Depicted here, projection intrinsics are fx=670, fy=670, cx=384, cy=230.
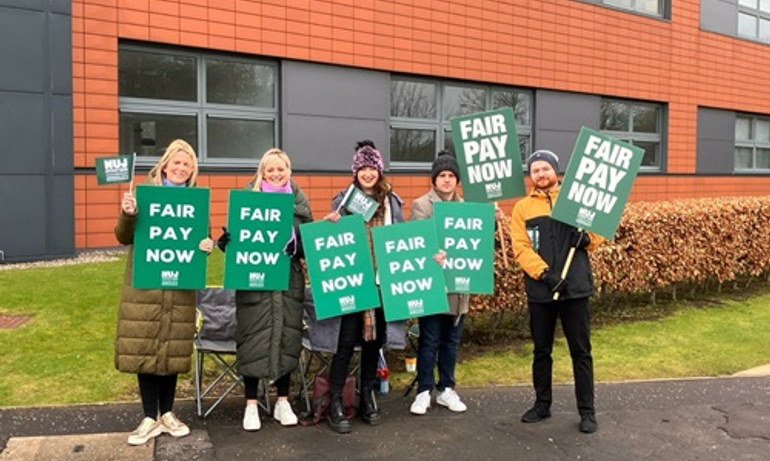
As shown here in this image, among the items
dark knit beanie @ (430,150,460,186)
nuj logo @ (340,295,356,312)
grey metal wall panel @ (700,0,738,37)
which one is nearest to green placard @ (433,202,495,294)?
dark knit beanie @ (430,150,460,186)

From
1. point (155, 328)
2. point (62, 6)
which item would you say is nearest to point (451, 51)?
point (62, 6)

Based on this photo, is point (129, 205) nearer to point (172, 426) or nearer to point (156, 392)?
point (156, 392)

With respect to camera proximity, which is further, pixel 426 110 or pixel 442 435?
pixel 426 110

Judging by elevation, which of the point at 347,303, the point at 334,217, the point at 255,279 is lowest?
the point at 347,303

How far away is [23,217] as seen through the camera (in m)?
10.4

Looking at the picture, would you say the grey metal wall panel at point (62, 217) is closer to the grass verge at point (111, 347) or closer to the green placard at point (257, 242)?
the grass verge at point (111, 347)

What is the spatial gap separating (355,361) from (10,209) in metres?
6.95

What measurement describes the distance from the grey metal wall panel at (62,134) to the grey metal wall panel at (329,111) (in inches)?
157

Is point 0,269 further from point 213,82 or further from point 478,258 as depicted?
point 478,258

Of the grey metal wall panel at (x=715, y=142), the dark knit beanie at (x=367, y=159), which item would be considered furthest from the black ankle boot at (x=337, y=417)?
the grey metal wall panel at (x=715, y=142)

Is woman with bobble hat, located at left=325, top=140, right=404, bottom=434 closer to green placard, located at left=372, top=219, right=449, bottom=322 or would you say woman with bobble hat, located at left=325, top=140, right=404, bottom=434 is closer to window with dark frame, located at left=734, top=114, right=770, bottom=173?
green placard, located at left=372, top=219, right=449, bottom=322

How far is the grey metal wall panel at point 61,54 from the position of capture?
34.3 feet

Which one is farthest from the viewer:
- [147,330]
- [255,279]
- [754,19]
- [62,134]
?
[754,19]

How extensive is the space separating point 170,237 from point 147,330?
63 centimetres
